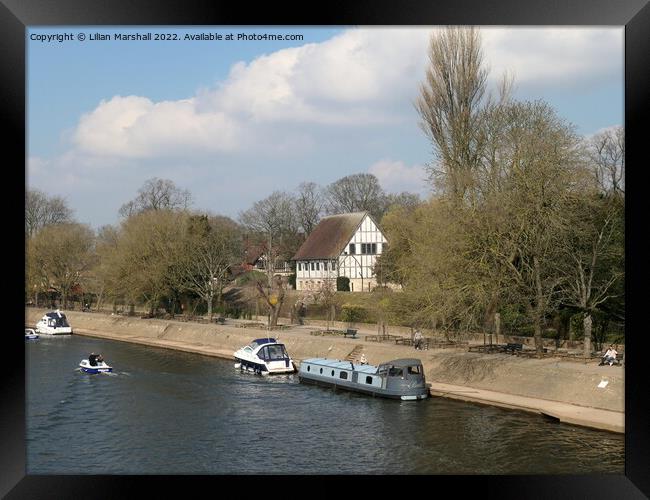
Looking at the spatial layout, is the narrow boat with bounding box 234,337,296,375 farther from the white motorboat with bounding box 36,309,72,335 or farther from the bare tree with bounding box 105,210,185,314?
the white motorboat with bounding box 36,309,72,335

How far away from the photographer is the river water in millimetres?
21859

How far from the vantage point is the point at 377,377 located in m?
33.7

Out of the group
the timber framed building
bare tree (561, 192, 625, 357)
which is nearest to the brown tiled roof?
the timber framed building

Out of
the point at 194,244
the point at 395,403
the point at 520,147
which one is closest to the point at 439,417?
the point at 395,403

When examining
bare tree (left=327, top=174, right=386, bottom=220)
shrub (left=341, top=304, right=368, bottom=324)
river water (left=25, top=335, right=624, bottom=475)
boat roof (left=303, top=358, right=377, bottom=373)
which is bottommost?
river water (left=25, top=335, right=624, bottom=475)

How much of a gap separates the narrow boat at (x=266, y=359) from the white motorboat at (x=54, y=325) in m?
26.7

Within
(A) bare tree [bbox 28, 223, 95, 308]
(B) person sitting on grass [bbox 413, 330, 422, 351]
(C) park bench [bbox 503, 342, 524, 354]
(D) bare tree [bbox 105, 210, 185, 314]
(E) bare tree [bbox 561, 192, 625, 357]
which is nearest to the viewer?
(E) bare tree [bbox 561, 192, 625, 357]

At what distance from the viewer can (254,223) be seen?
75438mm

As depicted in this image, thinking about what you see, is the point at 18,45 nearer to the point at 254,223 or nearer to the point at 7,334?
the point at 7,334

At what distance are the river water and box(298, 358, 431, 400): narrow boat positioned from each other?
1.57 feet

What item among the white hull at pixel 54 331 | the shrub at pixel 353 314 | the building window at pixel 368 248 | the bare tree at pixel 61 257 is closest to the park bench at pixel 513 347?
the shrub at pixel 353 314

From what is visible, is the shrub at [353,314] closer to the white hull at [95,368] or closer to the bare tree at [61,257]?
the white hull at [95,368]

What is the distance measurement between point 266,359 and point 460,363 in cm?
1204

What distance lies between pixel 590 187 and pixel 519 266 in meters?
4.87
